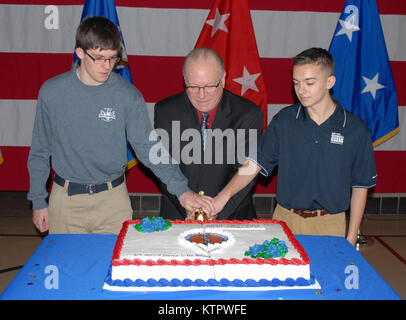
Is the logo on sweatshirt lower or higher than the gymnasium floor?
higher

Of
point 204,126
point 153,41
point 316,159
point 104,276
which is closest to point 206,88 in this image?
point 204,126

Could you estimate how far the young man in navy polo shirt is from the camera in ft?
8.16

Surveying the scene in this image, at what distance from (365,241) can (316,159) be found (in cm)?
217

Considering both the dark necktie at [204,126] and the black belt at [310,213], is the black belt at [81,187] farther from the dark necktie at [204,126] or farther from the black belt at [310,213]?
the black belt at [310,213]

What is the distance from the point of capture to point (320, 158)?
8.47 ft

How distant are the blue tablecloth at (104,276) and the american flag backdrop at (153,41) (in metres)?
2.74

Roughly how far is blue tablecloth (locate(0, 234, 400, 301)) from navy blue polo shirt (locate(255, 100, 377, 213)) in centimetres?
36

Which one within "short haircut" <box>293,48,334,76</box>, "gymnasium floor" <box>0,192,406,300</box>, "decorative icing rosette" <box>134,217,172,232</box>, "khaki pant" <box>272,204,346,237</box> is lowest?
"gymnasium floor" <box>0,192,406,300</box>

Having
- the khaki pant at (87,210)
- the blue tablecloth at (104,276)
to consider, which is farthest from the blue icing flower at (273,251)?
the khaki pant at (87,210)

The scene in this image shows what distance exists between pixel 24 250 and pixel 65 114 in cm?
199

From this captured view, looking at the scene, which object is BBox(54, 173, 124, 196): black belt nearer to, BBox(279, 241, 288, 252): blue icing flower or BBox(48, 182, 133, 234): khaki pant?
BBox(48, 182, 133, 234): khaki pant

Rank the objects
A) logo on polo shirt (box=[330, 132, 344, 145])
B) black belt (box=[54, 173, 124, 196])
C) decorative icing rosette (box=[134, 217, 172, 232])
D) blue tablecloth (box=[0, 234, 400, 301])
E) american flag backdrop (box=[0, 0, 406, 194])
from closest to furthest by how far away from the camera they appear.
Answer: blue tablecloth (box=[0, 234, 400, 301]), decorative icing rosette (box=[134, 217, 172, 232]), logo on polo shirt (box=[330, 132, 344, 145]), black belt (box=[54, 173, 124, 196]), american flag backdrop (box=[0, 0, 406, 194])

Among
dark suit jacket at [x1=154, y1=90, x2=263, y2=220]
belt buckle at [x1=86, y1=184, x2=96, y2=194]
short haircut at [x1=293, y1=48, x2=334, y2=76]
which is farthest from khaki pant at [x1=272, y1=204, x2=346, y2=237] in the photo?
belt buckle at [x1=86, y1=184, x2=96, y2=194]

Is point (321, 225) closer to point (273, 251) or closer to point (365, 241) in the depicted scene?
point (273, 251)
